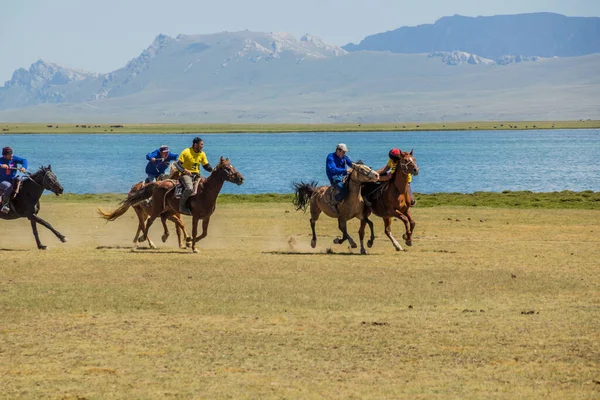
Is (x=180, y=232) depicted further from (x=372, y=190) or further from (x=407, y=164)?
(x=407, y=164)

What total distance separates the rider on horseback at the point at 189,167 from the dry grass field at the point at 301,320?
114cm

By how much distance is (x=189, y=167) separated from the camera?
22.6m

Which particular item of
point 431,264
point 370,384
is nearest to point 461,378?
point 370,384

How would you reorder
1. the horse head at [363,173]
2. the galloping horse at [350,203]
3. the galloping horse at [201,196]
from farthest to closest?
the galloping horse at [201,196]
the galloping horse at [350,203]
the horse head at [363,173]

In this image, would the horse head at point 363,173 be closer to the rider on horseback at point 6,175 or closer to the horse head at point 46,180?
the horse head at point 46,180

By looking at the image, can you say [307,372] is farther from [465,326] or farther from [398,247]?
[398,247]

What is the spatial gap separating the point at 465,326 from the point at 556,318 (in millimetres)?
1368

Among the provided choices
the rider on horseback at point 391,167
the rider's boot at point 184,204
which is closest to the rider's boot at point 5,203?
the rider's boot at point 184,204

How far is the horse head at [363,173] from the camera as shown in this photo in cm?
2161

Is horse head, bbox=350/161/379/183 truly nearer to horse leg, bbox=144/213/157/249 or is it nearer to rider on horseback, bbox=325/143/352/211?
rider on horseback, bbox=325/143/352/211

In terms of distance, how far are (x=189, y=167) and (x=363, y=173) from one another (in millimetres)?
3718

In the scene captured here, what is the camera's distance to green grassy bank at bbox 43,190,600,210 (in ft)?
123

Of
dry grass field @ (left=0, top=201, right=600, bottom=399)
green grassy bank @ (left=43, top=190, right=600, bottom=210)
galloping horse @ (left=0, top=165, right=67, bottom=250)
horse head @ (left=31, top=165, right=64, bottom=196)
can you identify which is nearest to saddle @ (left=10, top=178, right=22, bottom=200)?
galloping horse @ (left=0, top=165, right=67, bottom=250)

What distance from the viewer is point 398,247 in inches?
878
